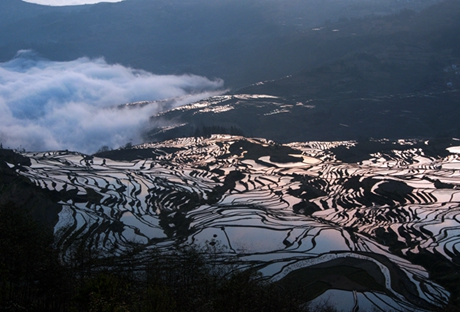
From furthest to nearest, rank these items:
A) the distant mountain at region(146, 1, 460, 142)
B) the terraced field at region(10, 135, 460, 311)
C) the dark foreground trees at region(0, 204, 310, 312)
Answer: the distant mountain at region(146, 1, 460, 142) → the terraced field at region(10, 135, 460, 311) → the dark foreground trees at region(0, 204, 310, 312)

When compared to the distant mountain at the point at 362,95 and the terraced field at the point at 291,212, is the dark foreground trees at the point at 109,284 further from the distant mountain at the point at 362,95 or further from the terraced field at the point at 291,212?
the distant mountain at the point at 362,95

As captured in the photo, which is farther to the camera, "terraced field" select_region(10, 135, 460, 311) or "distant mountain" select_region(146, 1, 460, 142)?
"distant mountain" select_region(146, 1, 460, 142)

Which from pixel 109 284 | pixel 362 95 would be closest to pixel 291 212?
pixel 109 284

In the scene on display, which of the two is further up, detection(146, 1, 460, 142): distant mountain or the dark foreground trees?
detection(146, 1, 460, 142): distant mountain

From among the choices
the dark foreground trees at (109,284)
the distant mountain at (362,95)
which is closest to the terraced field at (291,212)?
the dark foreground trees at (109,284)

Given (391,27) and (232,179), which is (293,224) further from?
(391,27)

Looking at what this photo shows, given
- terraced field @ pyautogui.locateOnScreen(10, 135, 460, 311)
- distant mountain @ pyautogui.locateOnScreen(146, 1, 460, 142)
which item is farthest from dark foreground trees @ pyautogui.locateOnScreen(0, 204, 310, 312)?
distant mountain @ pyautogui.locateOnScreen(146, 1, 460, 142)

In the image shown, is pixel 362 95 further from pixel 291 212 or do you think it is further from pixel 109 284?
pixel 109 284

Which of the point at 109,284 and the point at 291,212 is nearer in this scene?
the point at 109,284

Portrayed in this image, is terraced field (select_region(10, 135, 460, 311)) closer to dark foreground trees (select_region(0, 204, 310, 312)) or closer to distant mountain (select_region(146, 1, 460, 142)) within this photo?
dark foreground trees (select_region(0, 204, 310, 312))
